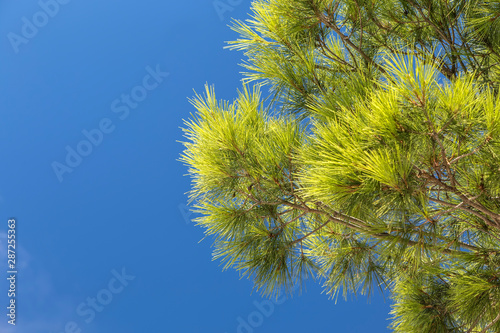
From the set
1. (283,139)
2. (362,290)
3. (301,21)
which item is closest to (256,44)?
(301,21)

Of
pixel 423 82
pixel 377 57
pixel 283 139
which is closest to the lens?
pixel 423 82

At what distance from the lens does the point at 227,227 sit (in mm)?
1756

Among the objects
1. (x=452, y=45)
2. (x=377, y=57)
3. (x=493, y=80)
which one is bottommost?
(x=493, y=80)

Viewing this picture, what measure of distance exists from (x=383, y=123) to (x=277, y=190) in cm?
54

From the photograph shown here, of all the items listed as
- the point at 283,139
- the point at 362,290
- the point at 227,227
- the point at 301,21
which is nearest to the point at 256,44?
the point at 301,21

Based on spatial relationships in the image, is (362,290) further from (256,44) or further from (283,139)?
(256,44)

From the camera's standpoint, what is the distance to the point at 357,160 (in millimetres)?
1222

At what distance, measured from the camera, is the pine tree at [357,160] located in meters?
1.25

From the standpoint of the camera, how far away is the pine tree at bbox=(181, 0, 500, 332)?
1.25 meters

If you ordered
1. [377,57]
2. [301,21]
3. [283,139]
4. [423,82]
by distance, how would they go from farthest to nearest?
[377,57] → [301,21] → [283,139] → [423,82]

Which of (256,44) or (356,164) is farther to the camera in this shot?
(256,44)

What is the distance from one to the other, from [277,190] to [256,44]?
1.71ft

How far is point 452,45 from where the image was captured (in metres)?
1.76

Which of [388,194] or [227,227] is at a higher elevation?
[227,227]
